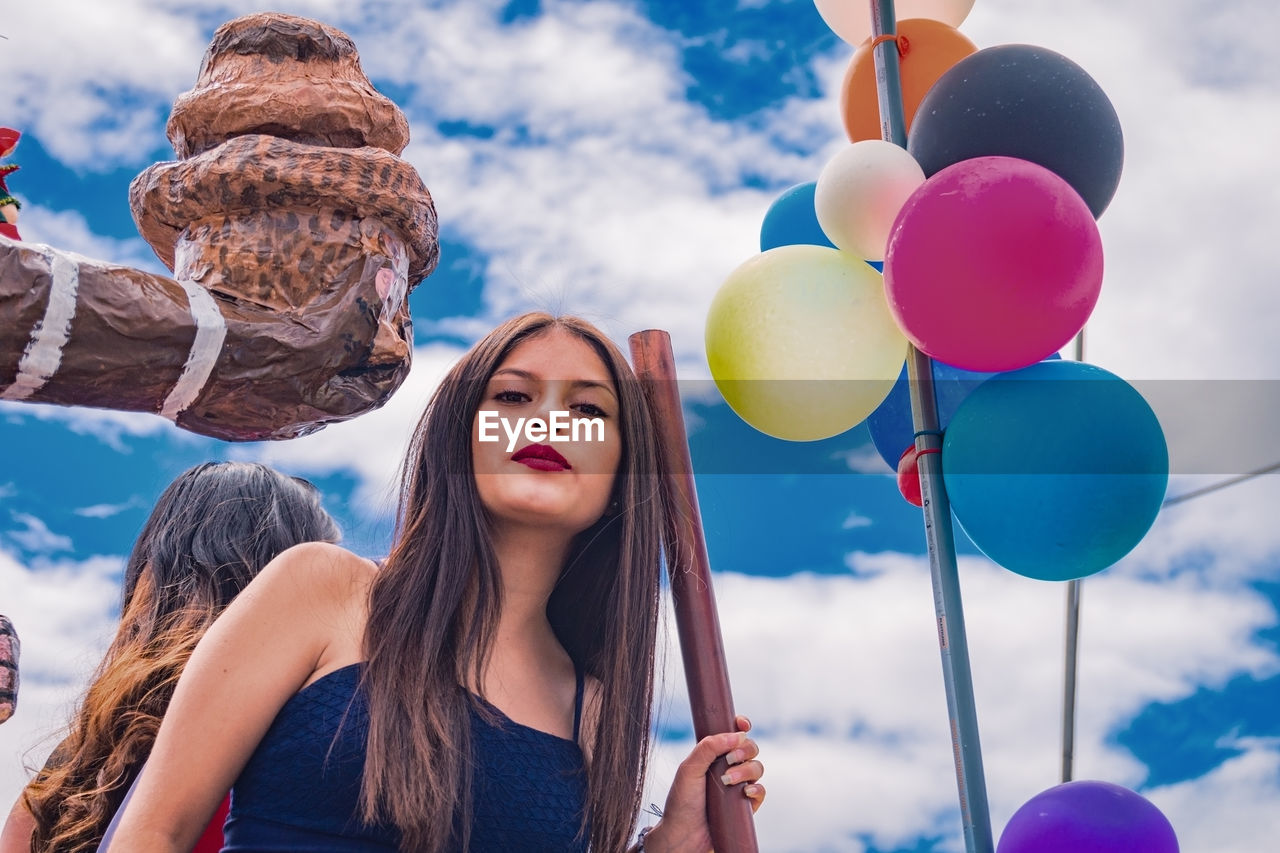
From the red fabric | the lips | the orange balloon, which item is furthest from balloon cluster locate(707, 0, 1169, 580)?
the red fabric

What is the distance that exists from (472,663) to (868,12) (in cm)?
Answer: 173

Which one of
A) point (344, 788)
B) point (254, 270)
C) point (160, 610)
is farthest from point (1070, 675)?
point (254, 270)

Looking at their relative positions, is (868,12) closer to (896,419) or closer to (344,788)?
(896,419)

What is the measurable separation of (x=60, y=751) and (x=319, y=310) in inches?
47.8

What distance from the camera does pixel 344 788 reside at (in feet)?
5.49

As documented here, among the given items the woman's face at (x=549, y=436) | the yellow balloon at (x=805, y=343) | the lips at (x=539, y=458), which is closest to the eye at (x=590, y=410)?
the woman's face at (x=549, y=436)

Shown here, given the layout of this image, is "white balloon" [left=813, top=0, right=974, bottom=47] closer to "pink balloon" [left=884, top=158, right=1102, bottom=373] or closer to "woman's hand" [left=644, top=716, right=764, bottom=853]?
"pink balloon" [left=884, top=158, right=1102, bottom=373]

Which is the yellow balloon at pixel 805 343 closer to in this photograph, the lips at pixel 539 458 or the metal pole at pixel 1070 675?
the lips at pixel 539 458

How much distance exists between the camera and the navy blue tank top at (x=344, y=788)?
1.66 metres

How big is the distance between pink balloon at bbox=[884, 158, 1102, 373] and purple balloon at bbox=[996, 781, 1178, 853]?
0.75 m

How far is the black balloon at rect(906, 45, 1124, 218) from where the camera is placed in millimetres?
2104

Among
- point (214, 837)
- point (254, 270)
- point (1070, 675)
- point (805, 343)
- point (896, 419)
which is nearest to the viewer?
point (254, 270)

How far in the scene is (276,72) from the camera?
1474mm

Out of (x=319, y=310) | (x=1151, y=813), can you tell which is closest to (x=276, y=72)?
(x=319, y=310)
